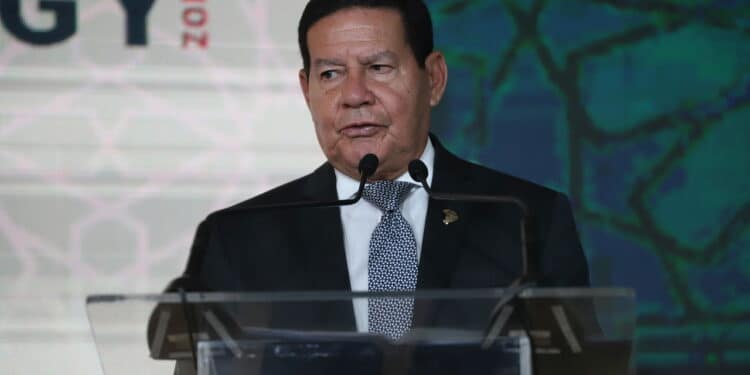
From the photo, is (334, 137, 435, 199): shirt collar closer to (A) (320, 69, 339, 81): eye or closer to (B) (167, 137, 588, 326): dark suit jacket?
(B) (167, 137, 588, 326): dark suit jacket

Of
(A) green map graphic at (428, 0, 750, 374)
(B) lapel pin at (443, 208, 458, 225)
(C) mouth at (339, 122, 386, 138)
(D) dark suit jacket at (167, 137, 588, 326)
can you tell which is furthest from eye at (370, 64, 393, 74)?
(A) green map graphic at (428, 0, 750, 374)

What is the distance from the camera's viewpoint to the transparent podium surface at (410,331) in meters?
1.64

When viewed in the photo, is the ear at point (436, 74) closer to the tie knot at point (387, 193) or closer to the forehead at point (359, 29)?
the forehead at point (359, 29)

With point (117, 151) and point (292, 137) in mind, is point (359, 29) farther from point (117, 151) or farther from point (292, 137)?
point (117, 151)

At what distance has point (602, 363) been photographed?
1673mm

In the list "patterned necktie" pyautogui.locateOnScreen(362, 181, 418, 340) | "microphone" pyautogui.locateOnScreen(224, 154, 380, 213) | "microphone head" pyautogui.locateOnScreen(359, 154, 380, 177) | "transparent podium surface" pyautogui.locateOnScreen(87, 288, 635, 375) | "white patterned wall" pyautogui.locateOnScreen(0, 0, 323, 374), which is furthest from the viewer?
"white patterned wall" pyautogui.locateOnScreen(0, 0, 323, 374)

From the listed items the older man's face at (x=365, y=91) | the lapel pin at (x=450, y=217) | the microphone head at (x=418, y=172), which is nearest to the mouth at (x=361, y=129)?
the older man's face at (x=365, y=91)

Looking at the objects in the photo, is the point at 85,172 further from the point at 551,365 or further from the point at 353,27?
the point at 551,365

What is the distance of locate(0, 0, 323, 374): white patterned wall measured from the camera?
301cm

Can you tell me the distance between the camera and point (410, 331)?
1.66 m

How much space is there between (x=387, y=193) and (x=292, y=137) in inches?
24.9

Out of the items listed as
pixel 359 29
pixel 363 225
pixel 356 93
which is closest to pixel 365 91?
pixel 356 93

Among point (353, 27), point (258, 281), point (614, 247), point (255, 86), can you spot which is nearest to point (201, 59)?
point (255, 86)

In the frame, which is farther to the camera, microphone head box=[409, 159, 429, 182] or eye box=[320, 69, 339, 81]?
eye box=[320, 69, 339, 81]
